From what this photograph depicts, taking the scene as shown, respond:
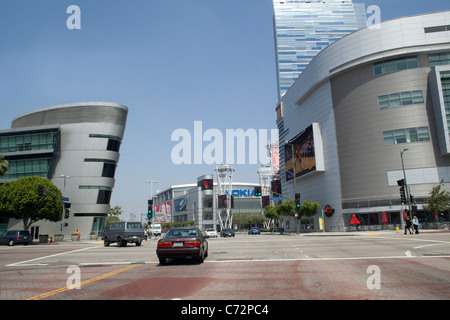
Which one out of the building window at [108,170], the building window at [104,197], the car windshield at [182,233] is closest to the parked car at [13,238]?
the car windshield at [182,233]

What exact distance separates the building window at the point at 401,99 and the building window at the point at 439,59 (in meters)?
5.18

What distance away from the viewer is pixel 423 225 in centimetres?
4906

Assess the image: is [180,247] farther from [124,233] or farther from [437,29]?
[437,29]

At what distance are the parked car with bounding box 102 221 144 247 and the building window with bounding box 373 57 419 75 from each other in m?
44.6

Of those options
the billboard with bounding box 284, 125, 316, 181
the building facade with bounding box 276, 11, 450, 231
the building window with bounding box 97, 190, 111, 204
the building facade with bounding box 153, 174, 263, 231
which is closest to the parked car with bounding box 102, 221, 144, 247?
the building facade with bounding box 276, 11, 450, 231

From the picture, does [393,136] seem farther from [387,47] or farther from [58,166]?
[58,166]

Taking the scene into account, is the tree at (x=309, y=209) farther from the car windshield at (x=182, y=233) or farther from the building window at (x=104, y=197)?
the car windshield at (x=182, y=233)

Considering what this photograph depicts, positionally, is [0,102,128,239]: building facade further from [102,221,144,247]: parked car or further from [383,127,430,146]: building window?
[383,127,430,146]: building window

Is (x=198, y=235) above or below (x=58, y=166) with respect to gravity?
below

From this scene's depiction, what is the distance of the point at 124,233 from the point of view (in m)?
28.7

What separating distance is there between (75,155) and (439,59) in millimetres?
65698

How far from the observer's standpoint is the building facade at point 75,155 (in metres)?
68.1
